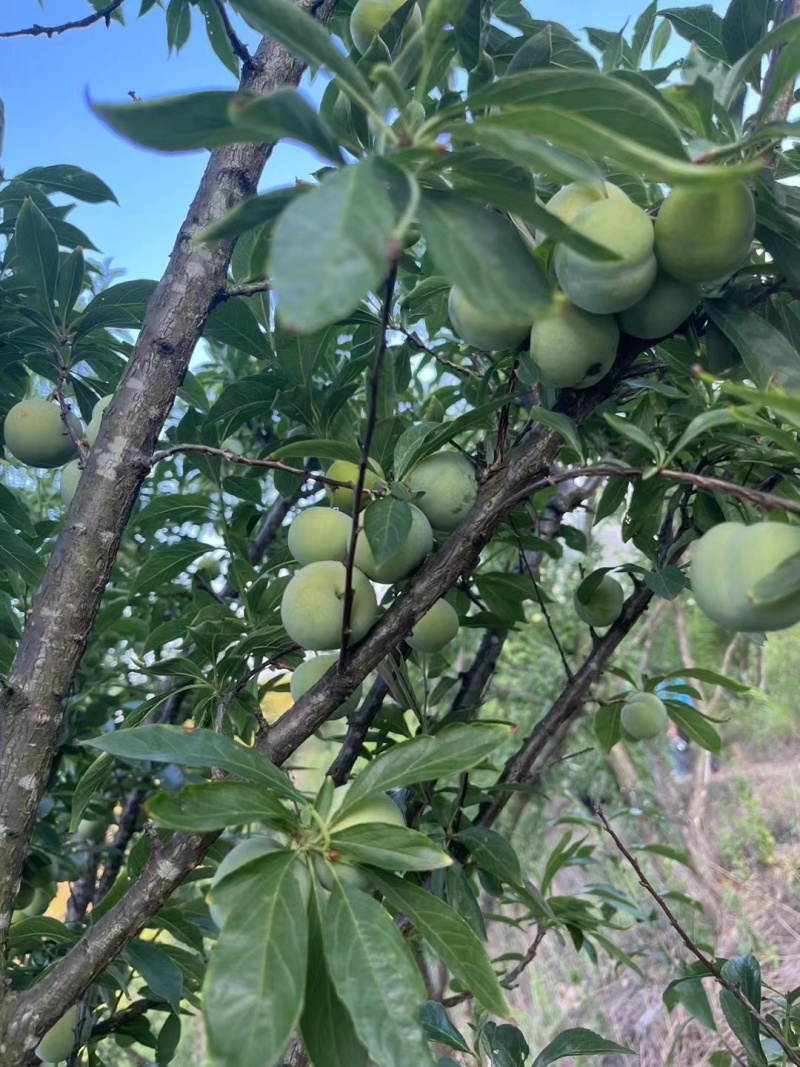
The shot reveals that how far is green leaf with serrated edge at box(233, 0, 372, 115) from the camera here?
1.22 ft

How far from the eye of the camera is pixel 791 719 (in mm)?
4914

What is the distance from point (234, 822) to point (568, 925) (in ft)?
2.57

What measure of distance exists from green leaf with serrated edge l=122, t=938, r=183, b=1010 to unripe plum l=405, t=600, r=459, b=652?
0.36 m

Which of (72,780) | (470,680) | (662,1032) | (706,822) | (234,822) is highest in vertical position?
(470,680)

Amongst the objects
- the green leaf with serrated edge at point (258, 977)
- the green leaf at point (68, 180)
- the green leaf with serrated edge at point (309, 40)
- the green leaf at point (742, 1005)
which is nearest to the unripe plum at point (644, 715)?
the green leaf at point (742, 1005)

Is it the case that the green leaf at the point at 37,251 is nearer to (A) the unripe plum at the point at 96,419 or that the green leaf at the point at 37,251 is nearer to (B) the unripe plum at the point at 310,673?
(A) the unripe plum at the point at 96,419

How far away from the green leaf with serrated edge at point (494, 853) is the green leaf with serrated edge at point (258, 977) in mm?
357

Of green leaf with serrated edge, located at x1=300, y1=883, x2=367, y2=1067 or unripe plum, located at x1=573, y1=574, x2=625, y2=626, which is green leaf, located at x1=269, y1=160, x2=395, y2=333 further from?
unripe plum, located at x1=573, y1=574, x2=625, y2=626

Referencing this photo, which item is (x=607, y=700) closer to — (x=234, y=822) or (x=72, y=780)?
(x=234, y=822)

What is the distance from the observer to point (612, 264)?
47 cm

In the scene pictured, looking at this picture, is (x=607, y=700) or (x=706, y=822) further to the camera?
(x=706, y=822)

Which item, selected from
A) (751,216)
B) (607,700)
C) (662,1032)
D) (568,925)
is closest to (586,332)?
(751,216)

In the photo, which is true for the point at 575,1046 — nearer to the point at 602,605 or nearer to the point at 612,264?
the point at 602,605

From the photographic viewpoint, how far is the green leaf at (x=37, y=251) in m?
0.79
